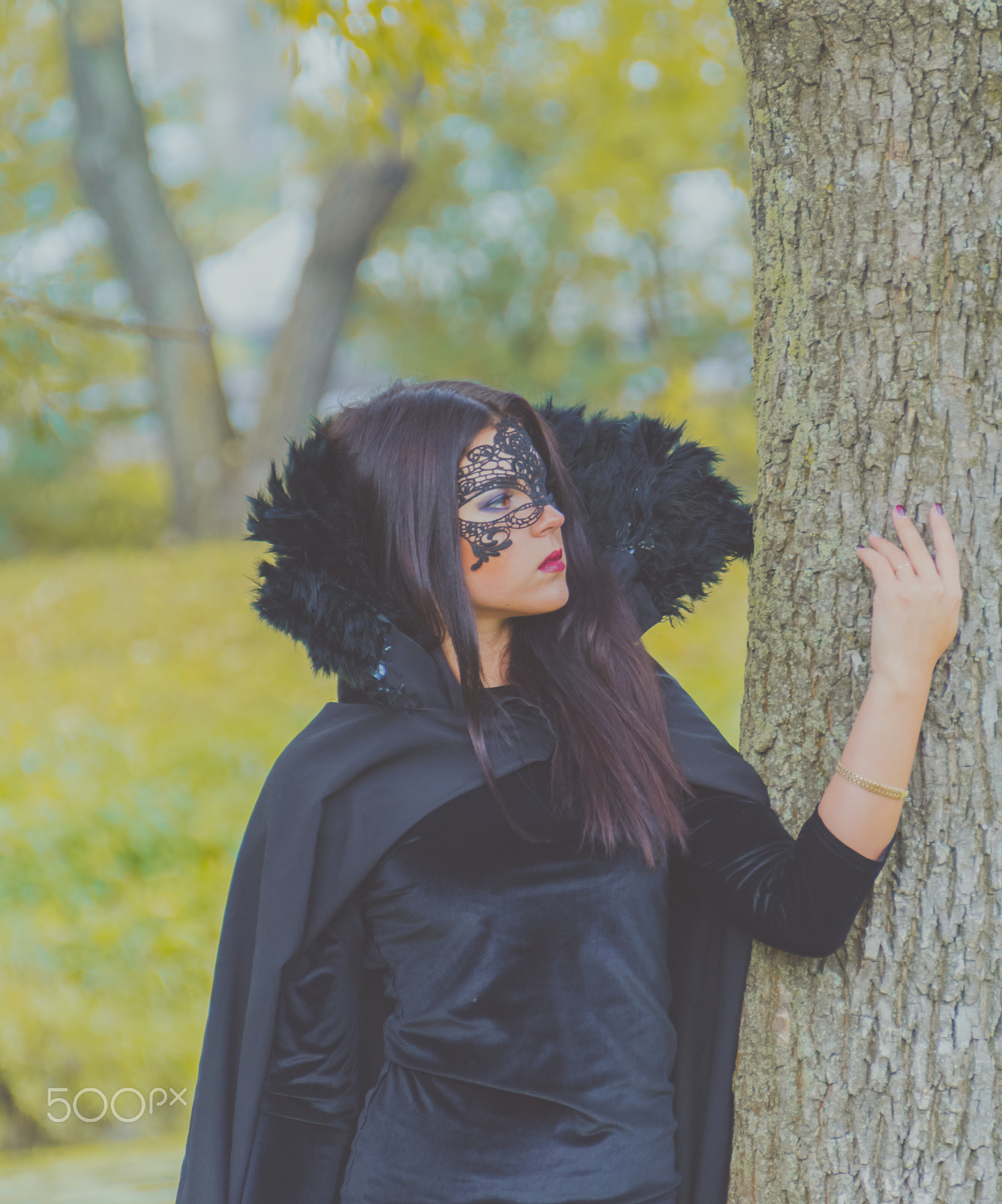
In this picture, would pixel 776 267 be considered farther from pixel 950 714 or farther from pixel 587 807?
pixel 587 807

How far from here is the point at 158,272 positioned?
31.8 ft

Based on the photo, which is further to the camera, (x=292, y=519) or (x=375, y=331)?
(x=375, y=331)

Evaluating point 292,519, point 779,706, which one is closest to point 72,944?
point 292,519

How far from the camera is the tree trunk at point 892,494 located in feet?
5.35

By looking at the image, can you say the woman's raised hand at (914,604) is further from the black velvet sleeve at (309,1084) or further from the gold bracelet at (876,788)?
the black velvet sleeve at (309,1084)

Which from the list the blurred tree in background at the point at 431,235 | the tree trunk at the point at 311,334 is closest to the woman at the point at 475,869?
the blurred tree in background at the point at 431,235

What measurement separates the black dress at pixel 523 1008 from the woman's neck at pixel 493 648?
0.19 m

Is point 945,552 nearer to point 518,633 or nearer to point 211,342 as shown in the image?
point 518,633

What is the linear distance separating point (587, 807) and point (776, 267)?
905 millimetres

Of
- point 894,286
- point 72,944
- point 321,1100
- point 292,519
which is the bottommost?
point 72,944

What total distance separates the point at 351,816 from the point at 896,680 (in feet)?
2.85

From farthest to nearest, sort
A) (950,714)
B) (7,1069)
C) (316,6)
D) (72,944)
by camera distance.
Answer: (72,944) → (7,1069) → (316,6) → (950,714)

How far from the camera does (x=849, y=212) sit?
5.54ft

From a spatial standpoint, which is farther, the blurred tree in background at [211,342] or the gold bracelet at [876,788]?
the blurred tree in background at [211,342]
